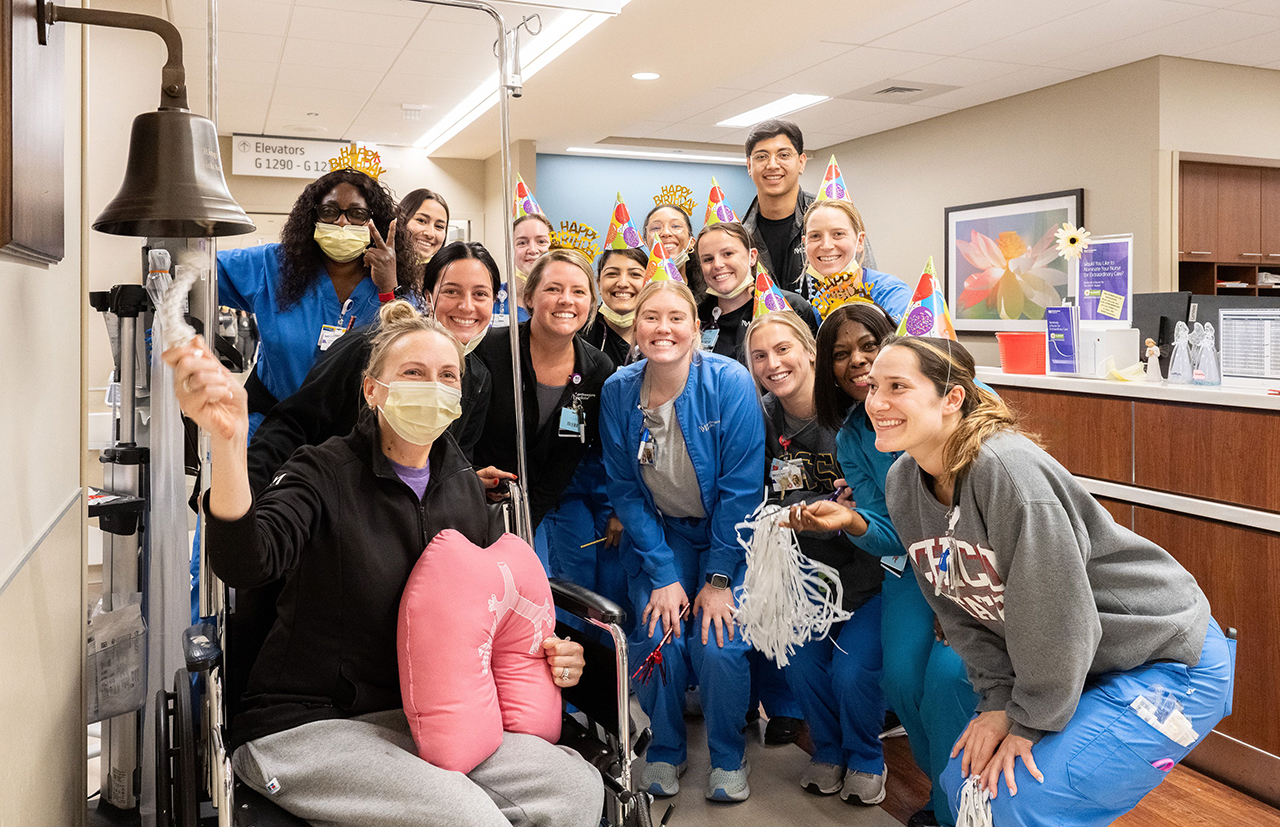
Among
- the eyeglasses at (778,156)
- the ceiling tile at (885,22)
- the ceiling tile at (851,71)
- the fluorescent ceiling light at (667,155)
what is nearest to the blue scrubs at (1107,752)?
the eyeglasses at (778,156)

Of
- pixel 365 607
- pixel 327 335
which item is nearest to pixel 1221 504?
pixel 365 607

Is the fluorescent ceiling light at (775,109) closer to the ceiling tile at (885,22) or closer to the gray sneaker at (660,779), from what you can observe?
the ceiling tile at (885,22)

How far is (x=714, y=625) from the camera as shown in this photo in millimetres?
2762

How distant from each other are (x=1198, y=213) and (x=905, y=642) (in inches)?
209

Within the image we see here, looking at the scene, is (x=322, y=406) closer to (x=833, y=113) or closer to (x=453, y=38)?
(x=453, y=38)


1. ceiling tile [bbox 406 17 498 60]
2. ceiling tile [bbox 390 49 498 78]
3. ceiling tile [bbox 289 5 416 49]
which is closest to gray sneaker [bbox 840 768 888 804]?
ceiling tile [bbox 406 17 498 60]

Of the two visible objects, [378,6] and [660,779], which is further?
[378,6]

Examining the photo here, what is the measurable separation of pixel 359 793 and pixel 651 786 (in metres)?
1.26

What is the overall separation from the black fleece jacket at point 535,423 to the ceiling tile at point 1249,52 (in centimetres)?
510

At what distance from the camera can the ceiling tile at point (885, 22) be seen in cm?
499

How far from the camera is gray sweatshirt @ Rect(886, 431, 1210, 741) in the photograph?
5.95ft

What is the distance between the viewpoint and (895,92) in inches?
283

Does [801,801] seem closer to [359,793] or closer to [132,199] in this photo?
[359,793]

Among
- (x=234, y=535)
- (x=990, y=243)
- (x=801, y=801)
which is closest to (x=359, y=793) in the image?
(x=234, y=535)
